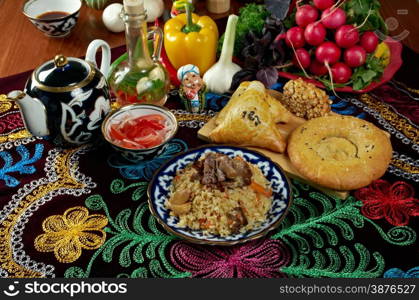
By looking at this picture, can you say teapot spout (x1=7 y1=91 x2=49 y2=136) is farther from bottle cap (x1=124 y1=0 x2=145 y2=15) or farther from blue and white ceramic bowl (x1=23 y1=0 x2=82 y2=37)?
blue and white ceramic bowl (x1=23 y1=0 x2=82 y2=37)

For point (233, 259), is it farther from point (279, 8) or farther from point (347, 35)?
point (279, 8)

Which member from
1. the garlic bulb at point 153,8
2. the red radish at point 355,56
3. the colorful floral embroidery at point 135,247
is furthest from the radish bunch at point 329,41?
the colorful floral embroidery at point 135,247

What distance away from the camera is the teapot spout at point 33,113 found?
177cm

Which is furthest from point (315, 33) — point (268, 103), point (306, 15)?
point (268, 103)

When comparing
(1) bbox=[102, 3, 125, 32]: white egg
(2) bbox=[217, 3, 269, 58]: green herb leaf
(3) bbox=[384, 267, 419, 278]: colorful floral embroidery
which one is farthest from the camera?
(1) bbox=[102, 3, 125, 32]: white egg

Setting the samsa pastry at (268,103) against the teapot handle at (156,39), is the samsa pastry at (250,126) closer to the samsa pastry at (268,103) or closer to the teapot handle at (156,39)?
the samsa pastry at (268,103)

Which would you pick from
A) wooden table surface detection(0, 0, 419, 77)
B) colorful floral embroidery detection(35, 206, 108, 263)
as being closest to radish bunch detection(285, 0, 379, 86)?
wooden table surface detection(0, 0, 419, 77)

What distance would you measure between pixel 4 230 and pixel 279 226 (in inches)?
35.1

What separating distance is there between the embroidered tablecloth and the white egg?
0.86m

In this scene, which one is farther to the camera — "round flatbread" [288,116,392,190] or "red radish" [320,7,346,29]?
"red radish" [320,7,346,29]

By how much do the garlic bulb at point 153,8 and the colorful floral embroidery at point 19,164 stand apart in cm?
104

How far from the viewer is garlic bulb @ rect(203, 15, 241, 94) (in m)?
2.25

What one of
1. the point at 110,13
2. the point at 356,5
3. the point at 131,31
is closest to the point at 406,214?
the point at 356,5

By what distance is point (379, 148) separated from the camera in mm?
1851
